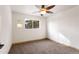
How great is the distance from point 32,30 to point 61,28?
2114mm

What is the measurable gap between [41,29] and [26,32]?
1400 mm

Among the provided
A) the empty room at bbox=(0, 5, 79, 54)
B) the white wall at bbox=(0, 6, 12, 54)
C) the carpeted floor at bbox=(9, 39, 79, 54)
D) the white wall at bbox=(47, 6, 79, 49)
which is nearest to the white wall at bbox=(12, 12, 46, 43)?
the empty room at bbox=(0, 5, 79, 54)

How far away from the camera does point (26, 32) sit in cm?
594

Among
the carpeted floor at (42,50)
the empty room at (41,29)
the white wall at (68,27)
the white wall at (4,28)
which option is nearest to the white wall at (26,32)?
the empty room at (41,29)

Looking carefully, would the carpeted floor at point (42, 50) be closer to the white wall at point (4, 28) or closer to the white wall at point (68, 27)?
the white wall at point (68, 27)

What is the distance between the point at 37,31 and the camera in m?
6.59

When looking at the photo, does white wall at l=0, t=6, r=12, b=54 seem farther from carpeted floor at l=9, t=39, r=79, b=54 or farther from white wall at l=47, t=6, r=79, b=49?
white wall at l=47, t=6, r=79, b=49

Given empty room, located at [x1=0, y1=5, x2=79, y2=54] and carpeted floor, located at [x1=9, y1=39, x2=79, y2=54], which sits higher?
empty room, located at [x1=0, y1=5, x2=79, y2=54]

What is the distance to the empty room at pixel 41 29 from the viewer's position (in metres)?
3.73

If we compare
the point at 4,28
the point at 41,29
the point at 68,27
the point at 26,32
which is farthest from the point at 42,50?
the point at 41,29

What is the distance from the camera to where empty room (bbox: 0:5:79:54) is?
147 inches
